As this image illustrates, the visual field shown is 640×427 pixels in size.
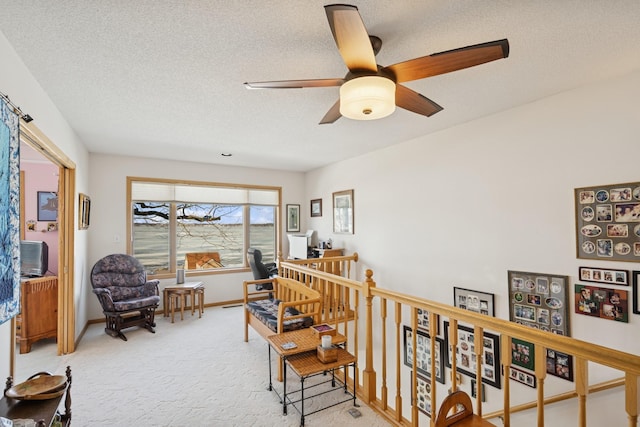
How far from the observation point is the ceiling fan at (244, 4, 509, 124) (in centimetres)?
139

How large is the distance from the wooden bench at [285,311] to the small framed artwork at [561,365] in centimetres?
205

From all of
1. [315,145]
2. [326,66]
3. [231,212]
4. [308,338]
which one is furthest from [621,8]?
[231,212]

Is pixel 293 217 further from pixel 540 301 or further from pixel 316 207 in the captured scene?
pixel 540 301

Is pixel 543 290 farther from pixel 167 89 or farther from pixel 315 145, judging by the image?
pixel 167 89

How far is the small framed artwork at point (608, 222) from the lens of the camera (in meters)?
2.28

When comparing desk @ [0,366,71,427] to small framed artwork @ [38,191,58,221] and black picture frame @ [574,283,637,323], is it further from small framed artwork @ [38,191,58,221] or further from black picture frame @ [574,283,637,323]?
small framed artwork @ [38,191,58,221]

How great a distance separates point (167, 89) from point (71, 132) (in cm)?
180

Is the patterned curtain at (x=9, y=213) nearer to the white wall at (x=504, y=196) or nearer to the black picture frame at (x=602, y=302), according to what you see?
the white wall at (x=504, y=196)

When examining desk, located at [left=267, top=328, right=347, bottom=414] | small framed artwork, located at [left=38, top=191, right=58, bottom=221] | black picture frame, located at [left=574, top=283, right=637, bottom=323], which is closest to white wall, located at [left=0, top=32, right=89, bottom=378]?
small framed artwork, located at [left=38, top=191, right=58, bottom=221]

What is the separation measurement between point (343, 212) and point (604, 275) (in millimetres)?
3519

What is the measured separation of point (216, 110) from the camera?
2.97 m

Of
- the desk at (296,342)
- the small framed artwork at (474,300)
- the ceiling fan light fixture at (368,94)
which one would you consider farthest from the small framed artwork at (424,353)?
the ceiling fan light fixture at (368,94)

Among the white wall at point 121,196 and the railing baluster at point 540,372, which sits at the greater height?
the white wall at point 121,196

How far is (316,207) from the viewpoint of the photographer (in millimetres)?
→ 6152
